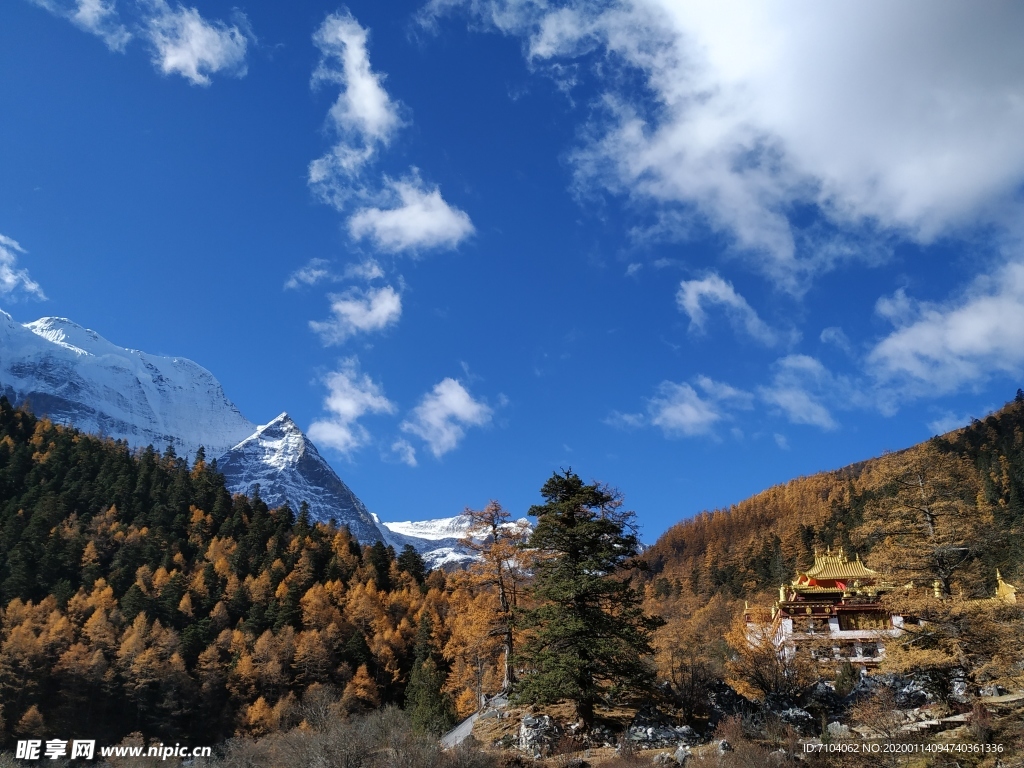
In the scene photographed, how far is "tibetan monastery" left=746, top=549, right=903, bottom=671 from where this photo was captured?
1881 inches

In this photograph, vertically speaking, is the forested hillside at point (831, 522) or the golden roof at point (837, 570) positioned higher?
the forested hillside at point (831, 522)

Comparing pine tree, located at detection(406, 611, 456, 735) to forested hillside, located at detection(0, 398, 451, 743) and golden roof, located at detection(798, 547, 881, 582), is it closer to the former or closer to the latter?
forested hillside, located at detection(0, 398, 451, 743)

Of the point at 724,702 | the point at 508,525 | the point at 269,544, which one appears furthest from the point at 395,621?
the point at 724,702

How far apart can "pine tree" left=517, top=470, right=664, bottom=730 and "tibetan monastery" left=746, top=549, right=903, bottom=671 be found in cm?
2503

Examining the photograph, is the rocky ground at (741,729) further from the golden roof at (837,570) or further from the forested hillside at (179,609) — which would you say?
the golden roof at (837,570)

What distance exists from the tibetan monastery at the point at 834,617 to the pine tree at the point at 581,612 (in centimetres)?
2503

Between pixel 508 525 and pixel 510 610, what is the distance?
5122mm

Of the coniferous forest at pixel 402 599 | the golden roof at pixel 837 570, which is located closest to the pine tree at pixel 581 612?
the coniferous forest at pixel 402 599

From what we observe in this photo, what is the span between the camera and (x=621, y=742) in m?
23.9

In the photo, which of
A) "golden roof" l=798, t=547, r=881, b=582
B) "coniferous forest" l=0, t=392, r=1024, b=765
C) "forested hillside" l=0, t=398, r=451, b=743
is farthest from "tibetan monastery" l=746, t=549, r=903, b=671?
"forested hillside" l=0, t=398, r=451, b=743

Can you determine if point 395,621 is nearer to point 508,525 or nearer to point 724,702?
point 508,525

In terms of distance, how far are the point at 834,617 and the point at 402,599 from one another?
51.8 m

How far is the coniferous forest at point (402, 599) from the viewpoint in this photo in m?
25.4

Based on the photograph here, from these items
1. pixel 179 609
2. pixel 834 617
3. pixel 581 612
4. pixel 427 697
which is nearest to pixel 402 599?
pixel 179 609
